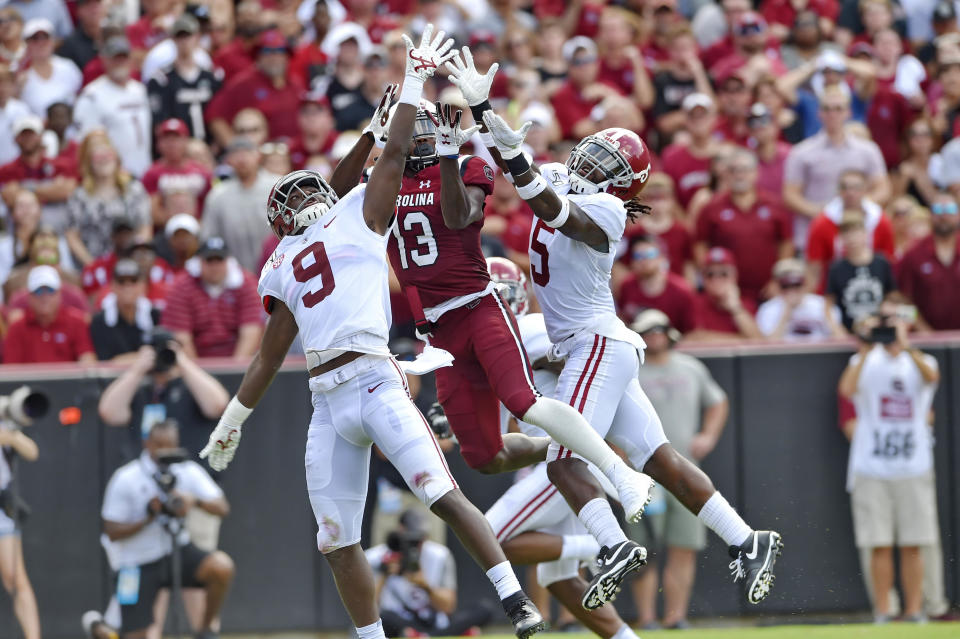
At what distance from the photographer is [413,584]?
10773 millimetres

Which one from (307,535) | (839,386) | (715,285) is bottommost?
(307,535)

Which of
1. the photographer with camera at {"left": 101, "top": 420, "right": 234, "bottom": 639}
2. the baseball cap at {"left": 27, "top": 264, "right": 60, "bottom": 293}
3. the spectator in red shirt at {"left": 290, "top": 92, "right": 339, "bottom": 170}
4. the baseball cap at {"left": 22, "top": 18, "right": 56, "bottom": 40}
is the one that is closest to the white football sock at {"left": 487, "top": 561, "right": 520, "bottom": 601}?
the photographer with camera at {"left": 101, "top": 420, "right": 234, "bottom": 639}

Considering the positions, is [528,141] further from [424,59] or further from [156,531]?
[424,59]

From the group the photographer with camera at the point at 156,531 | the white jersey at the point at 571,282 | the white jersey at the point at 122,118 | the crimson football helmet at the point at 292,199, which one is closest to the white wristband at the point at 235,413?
the crimson football helmet at the point at 292,199

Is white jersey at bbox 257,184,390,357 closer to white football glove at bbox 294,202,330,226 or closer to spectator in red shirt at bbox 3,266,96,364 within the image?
white football glove at bbox 294,202,330,226

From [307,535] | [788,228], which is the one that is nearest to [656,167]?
[788,228]

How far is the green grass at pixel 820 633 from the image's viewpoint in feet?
31.4

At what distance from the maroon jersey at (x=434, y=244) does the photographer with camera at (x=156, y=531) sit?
3030 mm

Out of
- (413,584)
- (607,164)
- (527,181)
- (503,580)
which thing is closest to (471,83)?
(527,181)

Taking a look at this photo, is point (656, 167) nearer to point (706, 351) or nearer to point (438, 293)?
point (706, 351)

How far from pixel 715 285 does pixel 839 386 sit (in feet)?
3.89

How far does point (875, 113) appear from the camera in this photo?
1416cm

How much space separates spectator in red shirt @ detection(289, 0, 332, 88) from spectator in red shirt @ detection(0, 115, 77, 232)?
2226 mm

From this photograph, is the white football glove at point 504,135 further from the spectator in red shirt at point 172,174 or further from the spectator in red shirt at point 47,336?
the spectator in red shirt at point 172,174
